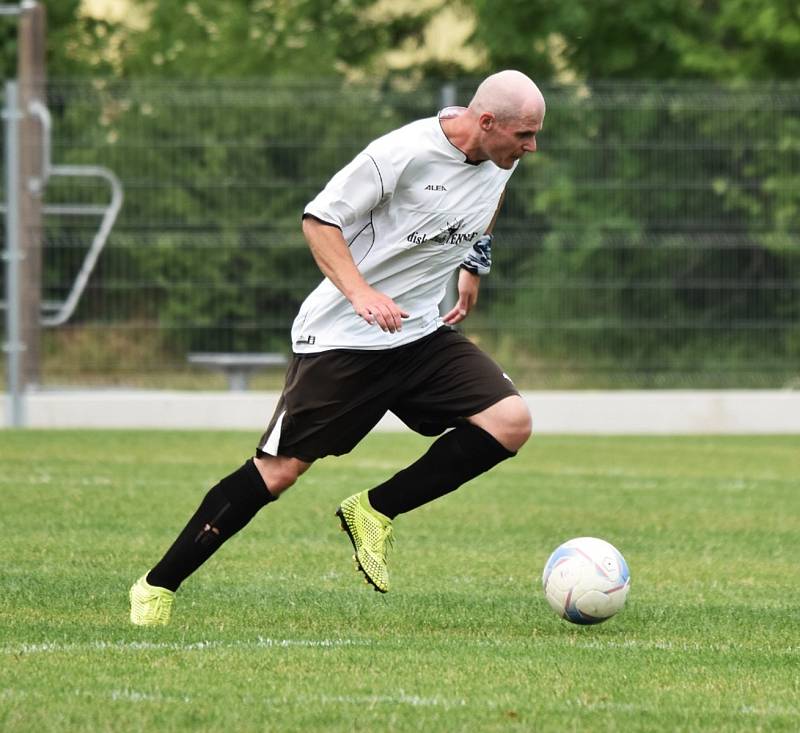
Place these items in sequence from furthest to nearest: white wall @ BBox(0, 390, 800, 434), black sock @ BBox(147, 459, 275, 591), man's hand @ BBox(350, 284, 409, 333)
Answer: white wall @ BBox(0, 390, 800, 434) < black sock @ BBox(147, 459, 275, 591) < man's hand @ BBox(350, 284, 409, 333)

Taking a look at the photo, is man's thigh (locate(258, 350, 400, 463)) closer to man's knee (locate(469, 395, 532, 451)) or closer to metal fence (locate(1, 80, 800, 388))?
man's knee (locate(469, 395, 532, 451))

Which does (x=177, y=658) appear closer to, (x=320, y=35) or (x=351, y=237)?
Result: (x=351, y=237)

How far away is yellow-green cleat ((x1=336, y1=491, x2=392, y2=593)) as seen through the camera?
6410 mm

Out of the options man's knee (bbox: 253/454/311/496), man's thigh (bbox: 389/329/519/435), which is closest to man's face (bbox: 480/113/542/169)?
man's thigh (bbox: 389/329/519/435)

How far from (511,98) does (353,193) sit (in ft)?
2.04

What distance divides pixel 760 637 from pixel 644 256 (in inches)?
388

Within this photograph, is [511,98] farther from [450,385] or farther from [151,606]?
[151,606]

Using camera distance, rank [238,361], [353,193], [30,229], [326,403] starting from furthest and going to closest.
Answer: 1. [30,229]
2. [238,361]
3. [326,403]
4. [353,193]

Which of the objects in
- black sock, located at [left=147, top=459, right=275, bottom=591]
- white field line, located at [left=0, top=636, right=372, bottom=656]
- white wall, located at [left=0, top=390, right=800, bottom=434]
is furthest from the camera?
white wall, located at [left=0, top=390, right=800, bottom=434]

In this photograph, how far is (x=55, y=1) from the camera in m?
31.4

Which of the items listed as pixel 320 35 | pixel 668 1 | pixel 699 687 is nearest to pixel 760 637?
pixel 699 687

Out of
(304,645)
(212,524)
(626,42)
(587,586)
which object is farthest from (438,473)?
(626,42)

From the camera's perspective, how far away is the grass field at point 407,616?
4738mm

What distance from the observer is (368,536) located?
21.2 feet
